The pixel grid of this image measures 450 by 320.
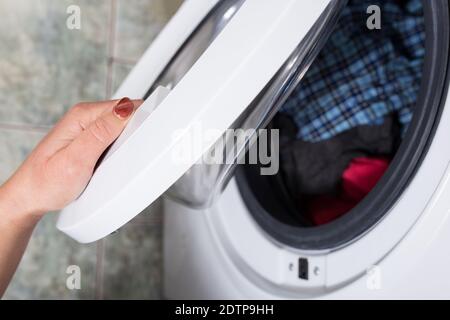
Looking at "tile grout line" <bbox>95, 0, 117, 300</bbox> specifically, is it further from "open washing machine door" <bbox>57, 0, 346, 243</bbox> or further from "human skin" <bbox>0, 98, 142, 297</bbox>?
"open washing machine door" <bbox>57, 0, 346, 243</bbox>

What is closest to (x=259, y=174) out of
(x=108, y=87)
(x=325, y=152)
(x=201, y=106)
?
(x=325, y=152)

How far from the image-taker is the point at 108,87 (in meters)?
1.01

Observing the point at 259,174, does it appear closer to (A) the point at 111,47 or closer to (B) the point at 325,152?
(B) the point at 325,152

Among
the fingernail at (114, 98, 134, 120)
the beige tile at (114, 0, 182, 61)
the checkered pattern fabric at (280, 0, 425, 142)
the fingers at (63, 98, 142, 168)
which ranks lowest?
the fingers at (63, 98, 142, 168)

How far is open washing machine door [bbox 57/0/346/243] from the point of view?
451mm

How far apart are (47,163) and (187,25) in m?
0.27

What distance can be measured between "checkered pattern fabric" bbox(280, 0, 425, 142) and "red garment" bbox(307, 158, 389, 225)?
0.07 meters

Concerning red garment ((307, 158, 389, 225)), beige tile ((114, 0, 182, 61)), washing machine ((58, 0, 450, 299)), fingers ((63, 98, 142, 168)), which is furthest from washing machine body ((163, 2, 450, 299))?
beige tile ((114, 0, 182, 61))

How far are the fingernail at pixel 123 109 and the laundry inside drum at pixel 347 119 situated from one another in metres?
0.35

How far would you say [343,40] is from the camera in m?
0.94

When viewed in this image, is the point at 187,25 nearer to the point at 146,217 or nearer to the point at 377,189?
the point at 377,189

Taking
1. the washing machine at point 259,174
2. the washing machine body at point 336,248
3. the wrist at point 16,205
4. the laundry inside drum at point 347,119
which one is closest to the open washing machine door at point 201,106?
the washing machine at point 259,174
